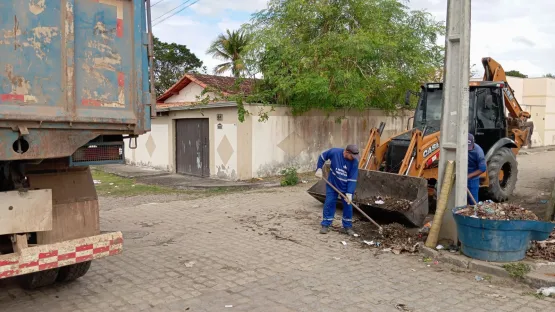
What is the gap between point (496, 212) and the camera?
225 inches

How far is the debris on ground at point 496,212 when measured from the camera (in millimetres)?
5645

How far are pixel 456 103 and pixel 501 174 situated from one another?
15.5 feet

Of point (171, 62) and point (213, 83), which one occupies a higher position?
point (171, 62)

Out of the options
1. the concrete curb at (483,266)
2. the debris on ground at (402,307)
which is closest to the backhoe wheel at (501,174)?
the concrete curb at (483,266)

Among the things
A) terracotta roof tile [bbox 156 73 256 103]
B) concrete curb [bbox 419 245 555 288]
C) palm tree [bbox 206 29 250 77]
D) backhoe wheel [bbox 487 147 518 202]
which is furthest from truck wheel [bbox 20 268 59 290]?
palm tree [bbox 206 29 250 77]

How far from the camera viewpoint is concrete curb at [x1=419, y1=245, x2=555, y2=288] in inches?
200

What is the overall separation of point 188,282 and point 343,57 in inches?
382

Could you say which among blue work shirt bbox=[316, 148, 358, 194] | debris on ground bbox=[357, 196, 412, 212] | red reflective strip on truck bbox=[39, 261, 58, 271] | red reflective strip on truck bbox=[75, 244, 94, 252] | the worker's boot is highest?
blue work shirt bbox=[316, 148, 358, 194]

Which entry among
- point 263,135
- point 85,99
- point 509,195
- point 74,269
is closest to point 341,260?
point 74,269

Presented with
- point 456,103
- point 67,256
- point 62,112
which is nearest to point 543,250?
point 456,103

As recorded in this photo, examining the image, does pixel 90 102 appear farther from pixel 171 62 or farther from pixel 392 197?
pixel 171 62

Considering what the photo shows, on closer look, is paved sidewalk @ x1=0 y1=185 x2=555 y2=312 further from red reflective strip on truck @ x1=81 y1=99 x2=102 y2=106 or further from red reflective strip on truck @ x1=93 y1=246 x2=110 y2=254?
red reflective strip on truck @ x1=81 y1=99 x2=102 y2=106

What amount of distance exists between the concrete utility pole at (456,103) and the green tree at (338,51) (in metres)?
6.72

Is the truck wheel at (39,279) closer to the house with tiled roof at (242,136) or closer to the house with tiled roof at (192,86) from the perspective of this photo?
the house with tiled roof at (242,136)
